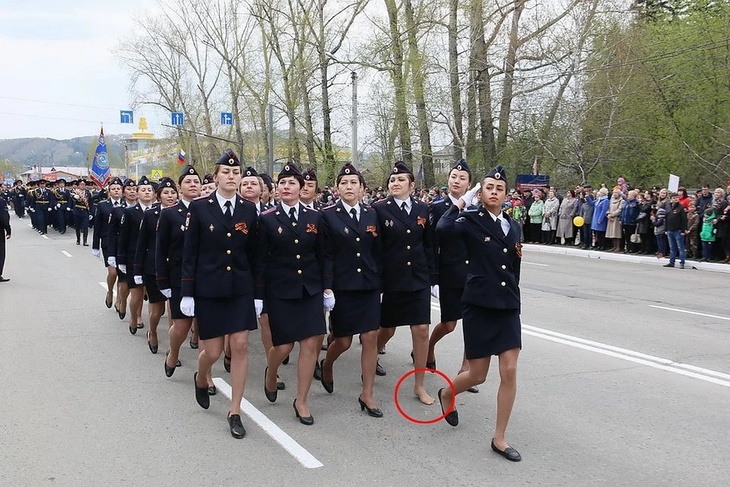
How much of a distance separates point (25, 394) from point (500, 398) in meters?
4.36

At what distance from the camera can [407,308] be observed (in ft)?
20.0

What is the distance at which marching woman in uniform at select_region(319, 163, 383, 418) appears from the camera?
5867 millimetres

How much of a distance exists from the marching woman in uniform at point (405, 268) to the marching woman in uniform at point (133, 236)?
416 cm

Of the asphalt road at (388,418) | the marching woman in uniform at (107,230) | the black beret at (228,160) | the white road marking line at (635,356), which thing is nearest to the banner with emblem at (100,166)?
the marching woman in uniform at (107,230)

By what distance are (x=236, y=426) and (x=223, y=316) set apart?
0.84 meters

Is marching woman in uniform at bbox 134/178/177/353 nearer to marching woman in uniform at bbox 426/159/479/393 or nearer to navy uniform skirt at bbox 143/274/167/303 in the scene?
navy uniform skirt at bbox 143/274/167/303

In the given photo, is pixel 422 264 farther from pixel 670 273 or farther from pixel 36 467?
pixel 670 273

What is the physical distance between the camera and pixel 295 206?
5.87m

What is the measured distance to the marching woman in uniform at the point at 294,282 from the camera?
5641mm

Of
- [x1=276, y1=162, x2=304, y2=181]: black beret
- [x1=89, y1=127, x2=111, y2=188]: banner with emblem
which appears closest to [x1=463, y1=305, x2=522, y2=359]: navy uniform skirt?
[x1=276, y1=162, x2=304, y2=181]: black beret

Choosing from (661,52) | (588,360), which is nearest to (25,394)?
(588,360)

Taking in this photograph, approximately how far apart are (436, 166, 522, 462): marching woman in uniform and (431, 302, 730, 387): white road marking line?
2.88 meters

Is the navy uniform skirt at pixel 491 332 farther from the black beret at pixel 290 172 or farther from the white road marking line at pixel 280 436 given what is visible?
the black beret at pixel 290 172

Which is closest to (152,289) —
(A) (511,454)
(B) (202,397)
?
(B) (202,397)
